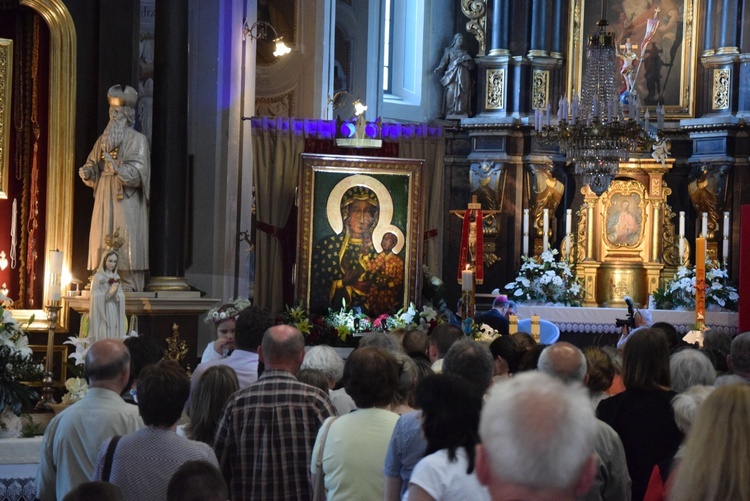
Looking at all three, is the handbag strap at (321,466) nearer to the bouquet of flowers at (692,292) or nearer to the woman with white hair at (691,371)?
the woman with white hair at (691,371)

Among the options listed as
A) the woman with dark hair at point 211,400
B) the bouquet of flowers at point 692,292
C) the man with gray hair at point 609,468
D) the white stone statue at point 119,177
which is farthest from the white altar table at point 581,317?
the man with gray hair at point 609,468

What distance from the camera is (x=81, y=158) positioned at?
1156cm

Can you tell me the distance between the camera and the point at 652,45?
2009cm

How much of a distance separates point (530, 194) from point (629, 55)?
280 centimetres

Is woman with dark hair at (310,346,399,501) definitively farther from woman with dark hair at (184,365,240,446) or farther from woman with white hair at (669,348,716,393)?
woman with white hair at (669,348,716,393)

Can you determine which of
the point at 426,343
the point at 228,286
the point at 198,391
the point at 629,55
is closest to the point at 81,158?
the point at 228,286

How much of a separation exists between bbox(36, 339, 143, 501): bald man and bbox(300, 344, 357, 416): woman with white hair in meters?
1.27

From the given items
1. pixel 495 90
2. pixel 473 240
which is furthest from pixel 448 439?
pixel 495 90

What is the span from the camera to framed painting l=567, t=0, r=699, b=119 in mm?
19812

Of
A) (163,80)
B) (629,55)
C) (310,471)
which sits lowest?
(310,471)

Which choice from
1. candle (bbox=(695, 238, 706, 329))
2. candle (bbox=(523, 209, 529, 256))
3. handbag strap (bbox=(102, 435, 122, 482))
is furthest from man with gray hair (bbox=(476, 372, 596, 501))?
candle (bbox=(523, 209, 529, 256))

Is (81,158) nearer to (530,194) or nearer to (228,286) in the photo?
(228,286)

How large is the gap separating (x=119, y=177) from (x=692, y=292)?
1025 centimetres

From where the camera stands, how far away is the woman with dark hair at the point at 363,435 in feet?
14.8
